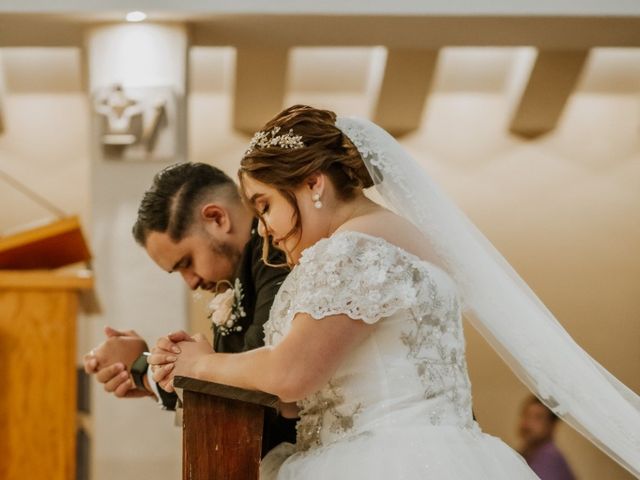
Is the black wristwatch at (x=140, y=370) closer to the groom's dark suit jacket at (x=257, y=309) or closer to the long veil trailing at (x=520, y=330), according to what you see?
the groom's dark suit jacket at (x=257, y=309)

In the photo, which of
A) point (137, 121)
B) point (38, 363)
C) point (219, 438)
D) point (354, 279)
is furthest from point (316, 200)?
point (137, 121)

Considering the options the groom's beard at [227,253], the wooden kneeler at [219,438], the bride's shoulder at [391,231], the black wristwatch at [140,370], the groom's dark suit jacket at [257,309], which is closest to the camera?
the wooden kneeler at [219,438]

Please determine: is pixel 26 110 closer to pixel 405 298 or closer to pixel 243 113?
pixel 243 113

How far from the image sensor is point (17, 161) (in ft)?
25.1

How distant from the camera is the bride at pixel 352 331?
2188mm

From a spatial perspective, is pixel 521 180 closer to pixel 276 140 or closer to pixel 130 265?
pixel 130 265

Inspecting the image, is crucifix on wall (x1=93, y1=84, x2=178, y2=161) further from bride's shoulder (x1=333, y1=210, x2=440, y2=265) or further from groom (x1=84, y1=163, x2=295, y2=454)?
bride's shoulder (x1=333, y1=210, x2=440, y2=265)

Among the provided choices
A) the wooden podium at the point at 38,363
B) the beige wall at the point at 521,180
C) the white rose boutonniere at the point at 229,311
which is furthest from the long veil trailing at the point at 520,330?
the beige wall at the point at 521,180

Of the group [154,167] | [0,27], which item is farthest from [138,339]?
[0,27]

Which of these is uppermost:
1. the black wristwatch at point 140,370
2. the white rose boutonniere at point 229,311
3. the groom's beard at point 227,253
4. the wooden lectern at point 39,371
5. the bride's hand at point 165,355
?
the bride's hand at point 165,355

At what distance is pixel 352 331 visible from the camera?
86.7 inches

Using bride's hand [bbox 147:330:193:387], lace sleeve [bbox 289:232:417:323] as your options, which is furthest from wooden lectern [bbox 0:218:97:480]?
lace sleeve [bbox 289:232:417:323]

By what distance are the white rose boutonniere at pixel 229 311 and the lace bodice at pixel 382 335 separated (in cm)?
41

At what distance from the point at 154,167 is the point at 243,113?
5.80 ft
